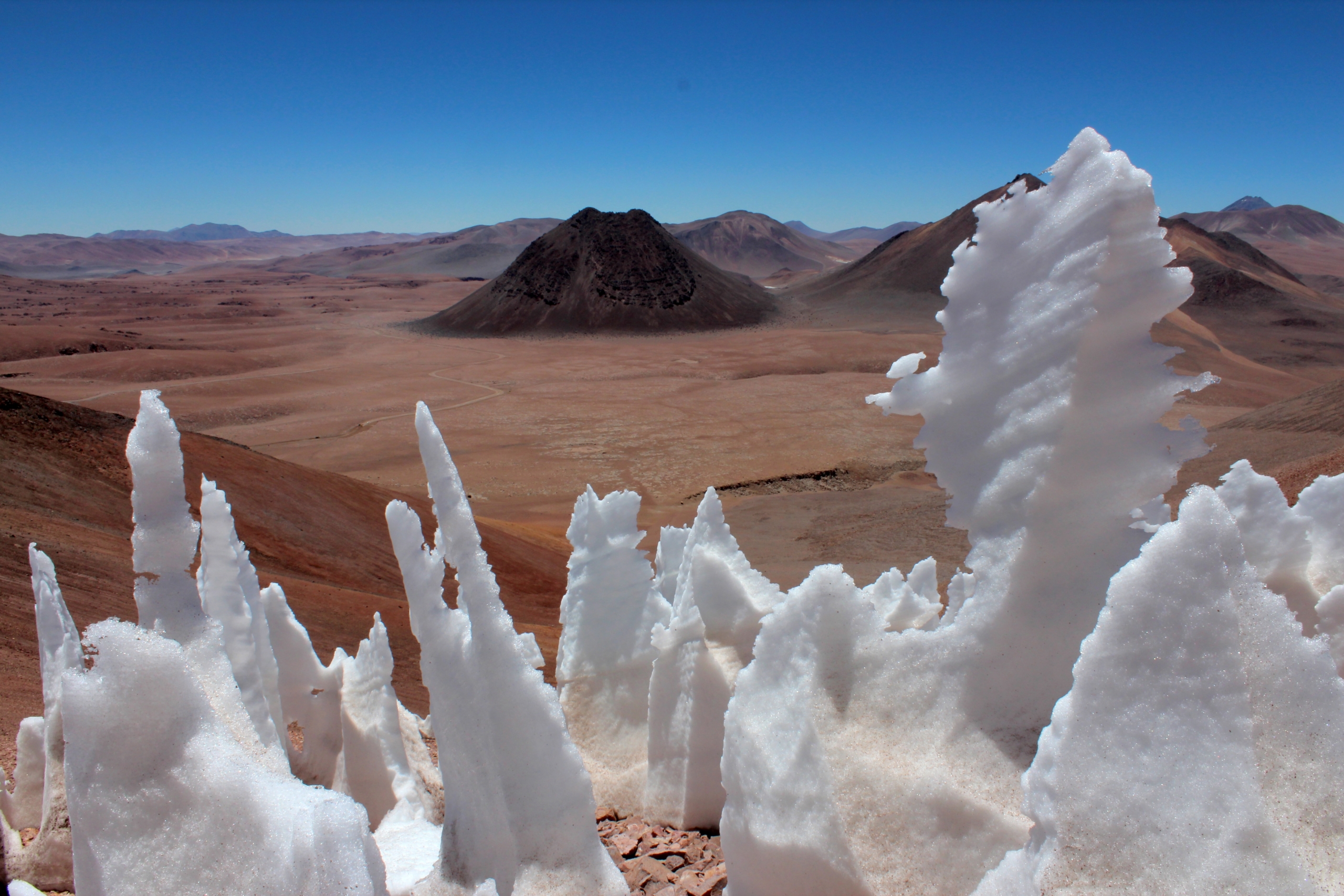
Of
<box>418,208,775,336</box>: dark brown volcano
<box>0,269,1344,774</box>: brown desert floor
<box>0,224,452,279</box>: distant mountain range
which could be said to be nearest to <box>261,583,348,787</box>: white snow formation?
<box>0,269,1344,774</box>: brown desert floor

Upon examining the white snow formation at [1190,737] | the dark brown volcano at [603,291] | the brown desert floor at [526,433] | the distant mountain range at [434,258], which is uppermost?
the distant mountain range at [434,258]

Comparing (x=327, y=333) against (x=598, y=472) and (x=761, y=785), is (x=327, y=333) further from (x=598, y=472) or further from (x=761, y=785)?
(x=761, y=785)

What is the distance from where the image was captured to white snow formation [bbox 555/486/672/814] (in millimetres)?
3617

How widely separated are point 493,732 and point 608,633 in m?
1.35

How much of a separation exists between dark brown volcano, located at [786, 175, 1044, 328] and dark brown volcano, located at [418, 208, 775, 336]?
7.40 metres

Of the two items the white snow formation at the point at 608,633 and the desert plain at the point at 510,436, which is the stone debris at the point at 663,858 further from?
the desert plain at the point at 510,436

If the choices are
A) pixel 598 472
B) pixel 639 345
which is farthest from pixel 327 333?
pixel 598 472

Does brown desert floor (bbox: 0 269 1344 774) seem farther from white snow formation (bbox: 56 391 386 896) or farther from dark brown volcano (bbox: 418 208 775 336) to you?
dark brown volcano (bbox: 418 208 775 336)

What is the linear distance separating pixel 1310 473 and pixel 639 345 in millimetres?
39090

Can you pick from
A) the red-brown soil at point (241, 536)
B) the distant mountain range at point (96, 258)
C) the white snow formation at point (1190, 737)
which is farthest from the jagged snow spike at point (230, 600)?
the distant mountain range at point (96, 258)

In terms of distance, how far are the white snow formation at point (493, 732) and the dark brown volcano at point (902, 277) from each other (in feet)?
174

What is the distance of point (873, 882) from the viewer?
209 cm

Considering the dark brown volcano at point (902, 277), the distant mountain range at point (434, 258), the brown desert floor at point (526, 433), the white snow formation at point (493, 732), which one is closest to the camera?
the white snow formation at point (493, 732)

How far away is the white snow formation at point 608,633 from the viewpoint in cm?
362
